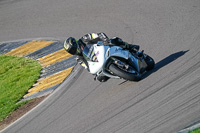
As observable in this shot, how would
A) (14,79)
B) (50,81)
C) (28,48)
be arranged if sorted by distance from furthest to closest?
1. (28,48)
2. (14,79)
3. (50,81)

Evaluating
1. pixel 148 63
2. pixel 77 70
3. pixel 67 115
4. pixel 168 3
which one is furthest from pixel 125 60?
pixel 168 3

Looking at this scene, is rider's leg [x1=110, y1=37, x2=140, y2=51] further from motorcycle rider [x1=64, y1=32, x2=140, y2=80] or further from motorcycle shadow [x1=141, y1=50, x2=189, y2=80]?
motorcycle shadow [x1=141, y1=50, x2=189, y2=80]

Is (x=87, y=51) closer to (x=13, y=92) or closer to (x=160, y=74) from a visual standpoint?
(x=160, y=74)

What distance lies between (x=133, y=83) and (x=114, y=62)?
85cm

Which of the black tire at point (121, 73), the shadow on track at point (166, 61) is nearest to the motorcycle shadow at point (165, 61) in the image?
the shadow on track at point (166, 61)

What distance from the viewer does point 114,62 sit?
923 cm

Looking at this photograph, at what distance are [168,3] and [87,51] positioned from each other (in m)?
5.64

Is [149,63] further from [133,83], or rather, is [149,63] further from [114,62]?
[114,62]

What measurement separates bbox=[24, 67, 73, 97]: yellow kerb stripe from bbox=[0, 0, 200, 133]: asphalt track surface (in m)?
0.35

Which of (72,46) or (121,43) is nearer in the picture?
(72,46)

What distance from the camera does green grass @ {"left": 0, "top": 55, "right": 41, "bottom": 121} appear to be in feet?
38.3

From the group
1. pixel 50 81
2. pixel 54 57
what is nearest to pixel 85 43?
pixel 50 81

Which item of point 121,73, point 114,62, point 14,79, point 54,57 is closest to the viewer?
point 121,73

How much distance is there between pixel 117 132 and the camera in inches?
316
